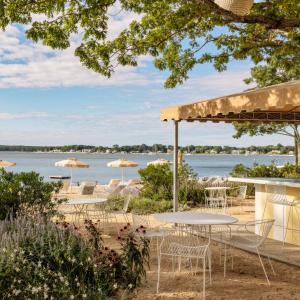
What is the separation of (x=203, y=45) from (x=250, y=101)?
19.3ft

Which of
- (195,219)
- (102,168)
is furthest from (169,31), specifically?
(102,168)

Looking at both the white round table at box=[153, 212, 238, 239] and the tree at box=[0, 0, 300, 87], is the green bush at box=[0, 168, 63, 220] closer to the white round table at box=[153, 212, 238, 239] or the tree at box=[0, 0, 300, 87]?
the white round table at box=[153, 212, 238, 239]

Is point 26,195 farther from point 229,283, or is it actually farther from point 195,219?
point 229,283

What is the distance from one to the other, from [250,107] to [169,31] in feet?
15.5

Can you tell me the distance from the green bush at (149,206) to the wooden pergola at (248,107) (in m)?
3.62

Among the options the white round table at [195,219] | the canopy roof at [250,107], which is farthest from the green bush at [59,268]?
the canopy roof at [250,107]

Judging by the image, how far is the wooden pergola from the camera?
5838mm

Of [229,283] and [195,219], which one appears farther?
[195,219]

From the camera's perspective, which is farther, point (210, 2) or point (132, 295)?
point (210, 2)

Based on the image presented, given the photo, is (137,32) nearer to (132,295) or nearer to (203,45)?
(203,45)

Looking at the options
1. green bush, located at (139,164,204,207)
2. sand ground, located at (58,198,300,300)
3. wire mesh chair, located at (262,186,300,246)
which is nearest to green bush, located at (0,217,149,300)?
sand ground, located at (58,198,300,300)

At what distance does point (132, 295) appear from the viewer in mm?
5164

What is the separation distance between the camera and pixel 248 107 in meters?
6.59

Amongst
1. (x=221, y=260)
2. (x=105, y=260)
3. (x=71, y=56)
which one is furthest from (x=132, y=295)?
(x=71, y=56)
